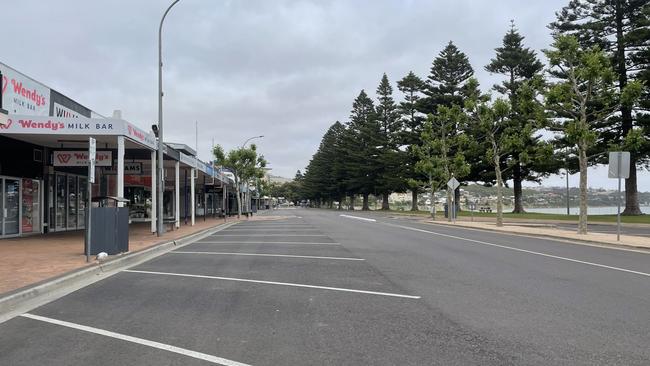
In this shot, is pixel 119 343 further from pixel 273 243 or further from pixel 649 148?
pixel 649 148

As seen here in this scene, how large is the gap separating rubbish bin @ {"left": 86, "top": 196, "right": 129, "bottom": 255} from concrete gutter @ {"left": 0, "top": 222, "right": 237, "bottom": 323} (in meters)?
0.34

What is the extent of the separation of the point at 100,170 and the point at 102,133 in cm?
1232

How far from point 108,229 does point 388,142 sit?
6133 centimetres

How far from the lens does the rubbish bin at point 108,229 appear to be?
501 inches

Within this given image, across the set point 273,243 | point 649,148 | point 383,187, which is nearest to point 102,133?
point 273,243

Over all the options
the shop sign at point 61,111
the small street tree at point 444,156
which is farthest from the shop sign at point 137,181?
the small street tree at point 444,156

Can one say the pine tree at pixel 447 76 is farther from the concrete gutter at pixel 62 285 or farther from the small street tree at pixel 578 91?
the concrete gutter at pixel 62 285

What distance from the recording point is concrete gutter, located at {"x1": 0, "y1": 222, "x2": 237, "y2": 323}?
304 inches

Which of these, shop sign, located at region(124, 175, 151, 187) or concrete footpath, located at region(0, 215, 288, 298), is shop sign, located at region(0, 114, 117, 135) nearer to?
concrete footpath, located at region(0, 215, 288, 298)

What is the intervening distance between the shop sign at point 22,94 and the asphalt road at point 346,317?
949 centimetres

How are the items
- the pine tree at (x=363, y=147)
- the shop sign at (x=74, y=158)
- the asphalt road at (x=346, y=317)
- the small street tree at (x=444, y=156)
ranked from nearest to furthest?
the asphalt road at (x=346, y=317), the shop sign at (x=74, y=158), the small street tree at (x=444, y=156), the pine tree at (x=363, y=147)

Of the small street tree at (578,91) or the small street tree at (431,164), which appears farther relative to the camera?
the small street tree at (431,164)

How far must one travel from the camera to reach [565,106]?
83.1 ft

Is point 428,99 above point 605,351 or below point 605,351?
above
